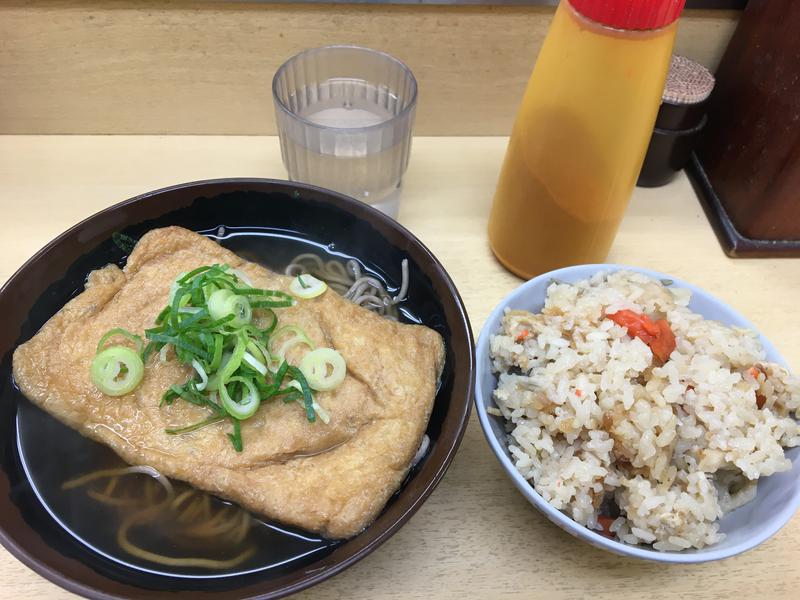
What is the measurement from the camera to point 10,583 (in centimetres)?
131

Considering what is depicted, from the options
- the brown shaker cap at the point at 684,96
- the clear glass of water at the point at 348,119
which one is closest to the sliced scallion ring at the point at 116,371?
the clear glass of water at the point at 348,119

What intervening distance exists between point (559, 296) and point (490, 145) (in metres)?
1.03

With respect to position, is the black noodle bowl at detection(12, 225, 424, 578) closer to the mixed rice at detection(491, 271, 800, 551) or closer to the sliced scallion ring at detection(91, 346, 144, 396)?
the sliced scallion ring at detection(91, 346, 144, 396)

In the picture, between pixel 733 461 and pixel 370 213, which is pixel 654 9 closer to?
pixel 370 213

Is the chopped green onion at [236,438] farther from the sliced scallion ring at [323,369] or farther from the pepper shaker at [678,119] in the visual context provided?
the pepper shaker at [678,119]

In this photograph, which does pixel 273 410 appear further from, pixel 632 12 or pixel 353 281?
pixel 632 12

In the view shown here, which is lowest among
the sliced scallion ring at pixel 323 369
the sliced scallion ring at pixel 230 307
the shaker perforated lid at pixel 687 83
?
the sliced scallion ring at pixel 323 369

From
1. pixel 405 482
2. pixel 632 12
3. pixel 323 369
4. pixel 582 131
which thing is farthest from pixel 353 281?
pixel 632 12

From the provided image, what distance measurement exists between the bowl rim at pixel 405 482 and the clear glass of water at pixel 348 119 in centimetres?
21

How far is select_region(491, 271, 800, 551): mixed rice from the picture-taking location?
1.25 meters

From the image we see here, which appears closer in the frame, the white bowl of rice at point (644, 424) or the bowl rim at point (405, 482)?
the bowl rim at point (405, 482)

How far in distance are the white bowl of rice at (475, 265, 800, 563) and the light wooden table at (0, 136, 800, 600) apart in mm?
188

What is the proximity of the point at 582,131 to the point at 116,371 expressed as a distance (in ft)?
4.13

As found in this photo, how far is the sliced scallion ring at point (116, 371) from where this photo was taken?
54.1 inches
